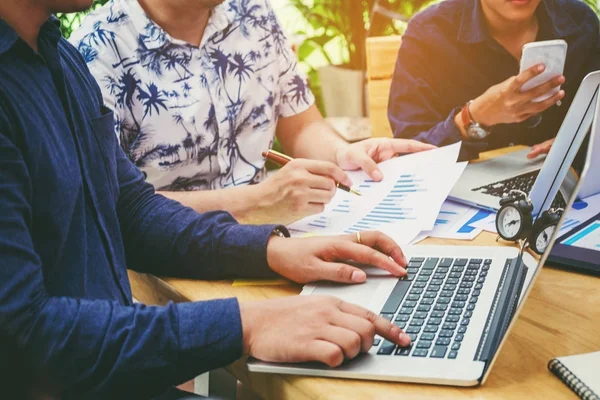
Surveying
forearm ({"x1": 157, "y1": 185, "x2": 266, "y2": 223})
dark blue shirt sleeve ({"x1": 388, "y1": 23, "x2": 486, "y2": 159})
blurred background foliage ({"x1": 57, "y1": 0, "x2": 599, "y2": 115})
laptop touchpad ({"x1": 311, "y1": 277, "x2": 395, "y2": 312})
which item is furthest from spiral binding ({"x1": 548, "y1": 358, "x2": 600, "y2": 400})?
blurred background foliage ({"x1": 57, "y1": 0, "x2": 599, "y2": 115})

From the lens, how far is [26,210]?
2.43ft

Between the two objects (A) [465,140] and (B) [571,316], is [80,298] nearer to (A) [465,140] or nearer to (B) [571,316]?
(B) [571,316]

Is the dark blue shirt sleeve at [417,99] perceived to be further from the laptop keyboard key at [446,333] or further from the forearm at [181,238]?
the laptop keyboard key at [446,333]

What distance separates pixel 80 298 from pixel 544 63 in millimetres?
1040

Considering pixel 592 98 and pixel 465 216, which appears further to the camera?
pixel 465 216

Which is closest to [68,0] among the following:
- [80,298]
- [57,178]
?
[57,178]

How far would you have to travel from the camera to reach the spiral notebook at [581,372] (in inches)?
25.8

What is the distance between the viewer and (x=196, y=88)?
1513mm

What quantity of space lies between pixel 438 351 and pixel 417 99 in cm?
105

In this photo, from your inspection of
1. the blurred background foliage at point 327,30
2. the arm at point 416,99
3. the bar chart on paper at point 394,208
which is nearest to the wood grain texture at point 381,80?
the arm at point 416,99

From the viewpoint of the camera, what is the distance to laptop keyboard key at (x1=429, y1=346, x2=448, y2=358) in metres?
0.72

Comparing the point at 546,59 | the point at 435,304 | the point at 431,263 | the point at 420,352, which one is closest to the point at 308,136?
the point at 546,59

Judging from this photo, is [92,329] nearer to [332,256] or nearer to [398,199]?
[332,256]

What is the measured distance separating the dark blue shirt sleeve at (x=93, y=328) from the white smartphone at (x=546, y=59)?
920 millimetres
